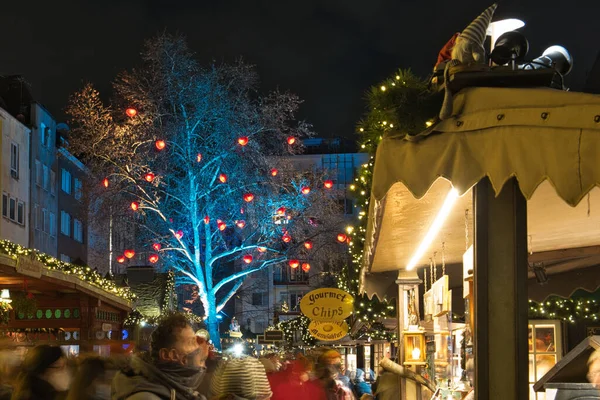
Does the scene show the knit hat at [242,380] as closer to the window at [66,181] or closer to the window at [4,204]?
the window at [4,204]

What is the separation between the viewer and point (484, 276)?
5.16m

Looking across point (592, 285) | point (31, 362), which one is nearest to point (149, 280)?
point (592, 285)

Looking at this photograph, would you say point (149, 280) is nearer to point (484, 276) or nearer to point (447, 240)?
point (447, 240)

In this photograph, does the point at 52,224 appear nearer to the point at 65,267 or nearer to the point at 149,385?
the point at 65,267

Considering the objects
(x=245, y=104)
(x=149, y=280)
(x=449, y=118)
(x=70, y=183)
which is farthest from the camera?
(x=70, y=183)

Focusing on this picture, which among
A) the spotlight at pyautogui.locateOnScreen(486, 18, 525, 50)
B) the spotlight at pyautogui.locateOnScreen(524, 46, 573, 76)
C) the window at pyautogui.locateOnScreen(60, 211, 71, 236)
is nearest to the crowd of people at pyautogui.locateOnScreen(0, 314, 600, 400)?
the spotlight at pyautogui.locateOnScreen(524, 46, 573, 76)

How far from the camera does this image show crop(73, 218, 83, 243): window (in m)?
58.3

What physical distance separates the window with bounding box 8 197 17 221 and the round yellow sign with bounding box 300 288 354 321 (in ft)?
91.7

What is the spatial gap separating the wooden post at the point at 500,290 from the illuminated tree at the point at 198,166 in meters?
30.1

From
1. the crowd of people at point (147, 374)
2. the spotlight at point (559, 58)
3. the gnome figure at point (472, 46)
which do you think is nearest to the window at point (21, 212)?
the crowd of people at point (147, 374)

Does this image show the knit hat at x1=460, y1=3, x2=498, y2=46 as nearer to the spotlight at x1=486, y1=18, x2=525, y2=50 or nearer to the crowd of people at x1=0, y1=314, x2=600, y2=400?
the spotlight at x1=486, y1=18, x2=525, y2=50

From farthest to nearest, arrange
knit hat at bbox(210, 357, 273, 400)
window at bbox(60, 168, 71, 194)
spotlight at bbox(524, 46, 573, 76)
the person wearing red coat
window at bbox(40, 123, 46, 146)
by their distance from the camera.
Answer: window at bbox(60, 168, 71, 194), window at bbox(40, 123, 46, 146), the person wearing red coat, spotlight at bbox(524, 46, 573, 76), knit hat at bbox(210, 357, 273, 400)

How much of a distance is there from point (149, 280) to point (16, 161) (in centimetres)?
1774

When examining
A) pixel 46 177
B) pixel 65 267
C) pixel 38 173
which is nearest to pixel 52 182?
pixel 46 177
